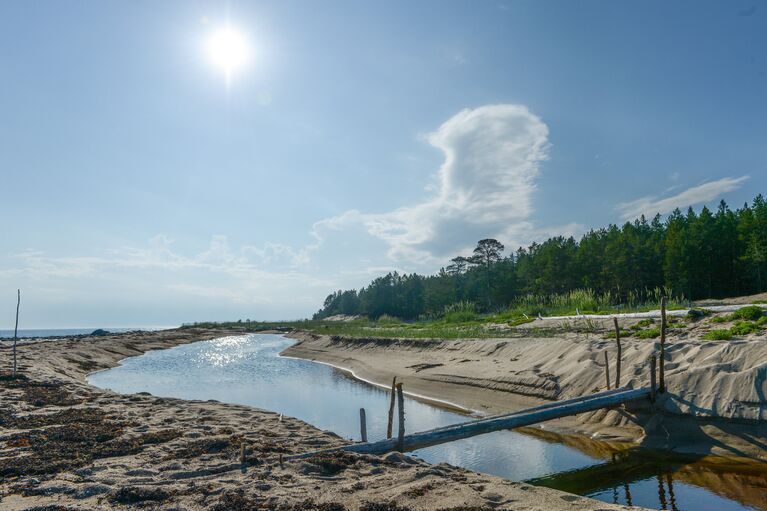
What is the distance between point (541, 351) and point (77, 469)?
1863 cm

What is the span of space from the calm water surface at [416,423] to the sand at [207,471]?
9.43 feet

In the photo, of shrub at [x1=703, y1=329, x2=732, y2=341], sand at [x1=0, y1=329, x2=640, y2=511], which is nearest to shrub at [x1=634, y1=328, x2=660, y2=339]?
shrub at [x1=703, y1=329, x2=732, y2=341]

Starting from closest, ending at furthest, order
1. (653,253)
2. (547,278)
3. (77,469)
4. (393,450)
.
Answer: (77,469) → (393,450) → (653,253) → (547,278)

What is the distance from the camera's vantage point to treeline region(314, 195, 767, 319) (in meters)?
55.2

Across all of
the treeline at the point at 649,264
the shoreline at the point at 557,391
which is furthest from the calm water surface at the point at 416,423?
the treeline at the point at 649,264

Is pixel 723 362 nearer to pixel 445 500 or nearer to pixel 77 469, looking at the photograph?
pixel 445 500

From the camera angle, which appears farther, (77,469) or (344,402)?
(344,402)

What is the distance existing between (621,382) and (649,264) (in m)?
52.8

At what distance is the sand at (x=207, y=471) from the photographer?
7.44 metres

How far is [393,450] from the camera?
34.8 feet

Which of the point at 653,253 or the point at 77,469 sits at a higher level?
the point at 653,253

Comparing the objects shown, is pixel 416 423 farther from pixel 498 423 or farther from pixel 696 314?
pixel 696 314

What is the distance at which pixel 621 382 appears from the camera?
15.7 metres

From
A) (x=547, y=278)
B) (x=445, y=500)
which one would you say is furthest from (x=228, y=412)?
(x=547, y=278)
